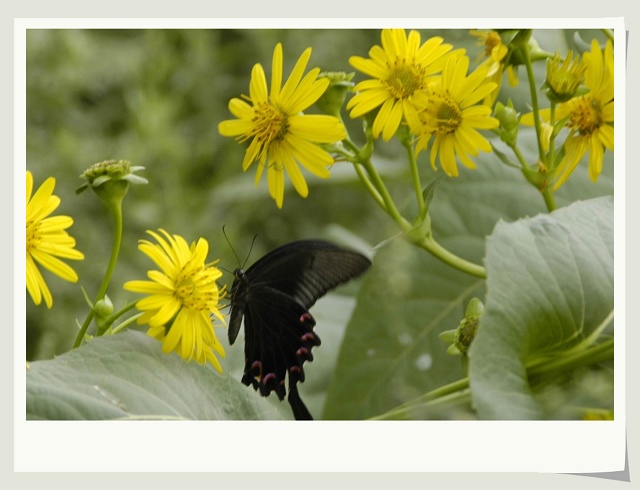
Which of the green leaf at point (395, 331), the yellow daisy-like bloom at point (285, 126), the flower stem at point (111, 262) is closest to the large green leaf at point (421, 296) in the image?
the green leaf at point (395, 331)

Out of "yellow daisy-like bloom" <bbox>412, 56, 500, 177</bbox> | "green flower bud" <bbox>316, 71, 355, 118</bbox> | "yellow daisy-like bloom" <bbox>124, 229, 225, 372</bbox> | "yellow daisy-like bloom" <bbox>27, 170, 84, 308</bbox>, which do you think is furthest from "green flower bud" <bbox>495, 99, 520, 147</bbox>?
"yellow daisy-like bloom" <bbox>27, 170, 84, 308</bbox>

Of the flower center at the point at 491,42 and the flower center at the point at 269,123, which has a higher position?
the flower center at the point at 491,42

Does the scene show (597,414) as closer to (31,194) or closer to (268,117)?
(268,117)

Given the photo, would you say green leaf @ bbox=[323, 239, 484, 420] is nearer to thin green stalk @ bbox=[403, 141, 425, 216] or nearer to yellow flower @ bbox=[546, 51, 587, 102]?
thin green stalk @ bbox=[403, 141, 425, 216]

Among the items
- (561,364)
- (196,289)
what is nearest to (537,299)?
(561,364)

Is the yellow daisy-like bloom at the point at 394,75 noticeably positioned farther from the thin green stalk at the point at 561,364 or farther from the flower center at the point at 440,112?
the thin green stalk at the point at 561,364

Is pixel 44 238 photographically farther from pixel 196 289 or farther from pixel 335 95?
pixel 335 95
